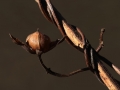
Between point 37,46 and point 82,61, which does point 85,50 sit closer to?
point 37,46

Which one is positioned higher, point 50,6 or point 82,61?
point 50,6

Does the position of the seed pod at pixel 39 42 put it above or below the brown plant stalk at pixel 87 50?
above

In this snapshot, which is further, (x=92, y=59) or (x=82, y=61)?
(x=82, y=61)

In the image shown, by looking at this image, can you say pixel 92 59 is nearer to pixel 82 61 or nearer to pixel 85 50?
pixel 85 50

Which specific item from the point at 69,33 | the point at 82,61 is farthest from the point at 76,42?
the point at 82,61

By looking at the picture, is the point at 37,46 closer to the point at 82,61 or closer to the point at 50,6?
the point at 50,6

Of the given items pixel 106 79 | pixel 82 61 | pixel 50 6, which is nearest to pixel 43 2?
pixel 50 6

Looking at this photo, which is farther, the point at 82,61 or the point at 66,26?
the point at 82,61

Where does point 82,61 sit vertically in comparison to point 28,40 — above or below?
below

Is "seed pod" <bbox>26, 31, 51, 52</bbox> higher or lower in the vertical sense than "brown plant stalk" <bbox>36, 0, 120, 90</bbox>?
higher

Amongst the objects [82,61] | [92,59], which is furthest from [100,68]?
[82,61]
